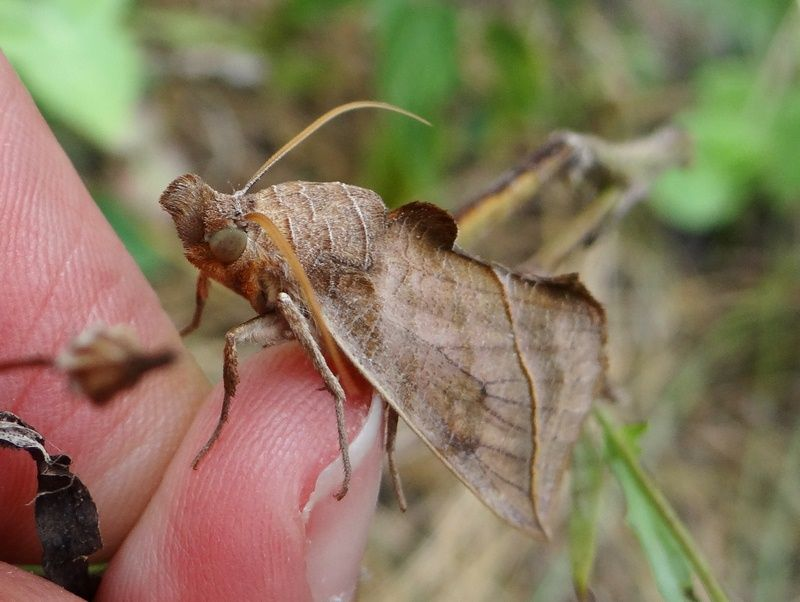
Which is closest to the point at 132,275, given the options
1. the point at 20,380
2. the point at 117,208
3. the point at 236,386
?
the point at 20,380

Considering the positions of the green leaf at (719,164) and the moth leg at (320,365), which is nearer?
the moth leg at (320,365)

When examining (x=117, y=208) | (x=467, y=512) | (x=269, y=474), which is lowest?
(x=467, y=512)

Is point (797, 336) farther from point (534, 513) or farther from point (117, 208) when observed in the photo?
point (117, 208)

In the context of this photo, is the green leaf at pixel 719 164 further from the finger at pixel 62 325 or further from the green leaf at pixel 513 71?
the finger at pixel 62 325

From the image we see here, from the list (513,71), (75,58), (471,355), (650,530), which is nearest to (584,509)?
(650,530)

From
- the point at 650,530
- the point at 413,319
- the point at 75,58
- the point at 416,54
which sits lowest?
the point at 650,530

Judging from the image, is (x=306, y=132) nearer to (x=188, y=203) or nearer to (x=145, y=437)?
(x=188, y=203)

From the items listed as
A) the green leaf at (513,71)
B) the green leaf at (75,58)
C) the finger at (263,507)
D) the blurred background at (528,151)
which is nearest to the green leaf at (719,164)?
the blurred background at (528,151)
